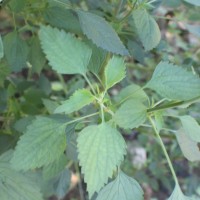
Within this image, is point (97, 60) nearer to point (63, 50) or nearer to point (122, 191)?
point (63, 50)

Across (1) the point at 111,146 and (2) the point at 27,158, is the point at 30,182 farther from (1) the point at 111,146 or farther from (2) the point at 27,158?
(1) the point at 111,146

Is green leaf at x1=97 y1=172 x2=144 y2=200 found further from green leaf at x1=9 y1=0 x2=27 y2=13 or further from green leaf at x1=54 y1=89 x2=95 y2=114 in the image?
green leaf at x1=9 y1=0 x2=27 y2=13

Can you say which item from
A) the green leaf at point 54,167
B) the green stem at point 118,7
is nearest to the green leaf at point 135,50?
the green stem at point 118,7

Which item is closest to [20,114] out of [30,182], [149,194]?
[30,182]

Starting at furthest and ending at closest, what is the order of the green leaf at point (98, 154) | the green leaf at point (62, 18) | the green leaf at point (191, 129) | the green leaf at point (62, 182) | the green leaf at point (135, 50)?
the green leaf at point (62, 182) → the green leaf at point (135, 50) → the green leaf at point (62, 18) → the green leaf at point (191, 129) → the green leaf at point (98, 154)

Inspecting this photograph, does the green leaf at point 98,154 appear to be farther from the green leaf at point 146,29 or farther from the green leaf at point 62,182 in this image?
the green leaf at point 62,182

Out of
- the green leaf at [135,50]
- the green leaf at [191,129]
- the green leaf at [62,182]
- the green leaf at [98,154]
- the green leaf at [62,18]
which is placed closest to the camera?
the green leaf at [98,154]

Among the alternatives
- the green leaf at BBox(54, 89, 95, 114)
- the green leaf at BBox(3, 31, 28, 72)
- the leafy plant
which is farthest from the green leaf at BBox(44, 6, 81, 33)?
the green leaf at BBox(54, 89, 95, 114)
